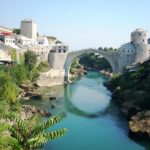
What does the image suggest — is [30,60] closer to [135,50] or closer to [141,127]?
[135,50]

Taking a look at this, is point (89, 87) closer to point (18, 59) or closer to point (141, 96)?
point (18, 59)

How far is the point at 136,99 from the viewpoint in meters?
30.5

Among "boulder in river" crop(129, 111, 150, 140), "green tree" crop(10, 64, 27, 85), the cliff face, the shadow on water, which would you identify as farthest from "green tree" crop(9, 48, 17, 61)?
"boulder in river" crop(129, 111, 150, 140)

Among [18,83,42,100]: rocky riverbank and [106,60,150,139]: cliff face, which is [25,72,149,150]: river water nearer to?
[106,60,150,139]: cliff face

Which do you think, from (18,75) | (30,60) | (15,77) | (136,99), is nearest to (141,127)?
(136,99)

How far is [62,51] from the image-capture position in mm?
54812

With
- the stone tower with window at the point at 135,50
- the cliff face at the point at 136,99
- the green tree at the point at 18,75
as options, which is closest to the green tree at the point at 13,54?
the green tree at the point at 18,75

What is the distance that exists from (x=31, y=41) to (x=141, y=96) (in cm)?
3029

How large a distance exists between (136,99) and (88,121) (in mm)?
4337

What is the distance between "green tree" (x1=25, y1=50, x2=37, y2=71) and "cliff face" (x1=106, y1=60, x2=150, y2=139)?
10.2 meters

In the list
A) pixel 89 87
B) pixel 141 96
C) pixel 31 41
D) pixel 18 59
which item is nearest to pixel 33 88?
pixel 18 59

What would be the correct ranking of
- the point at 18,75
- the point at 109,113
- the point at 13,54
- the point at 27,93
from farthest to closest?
the point at 13,54
the point at 18,75
the point at 27,93
the point at 109,113

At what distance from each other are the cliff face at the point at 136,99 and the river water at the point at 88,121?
2.52 ft

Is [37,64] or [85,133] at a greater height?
[37,64]
